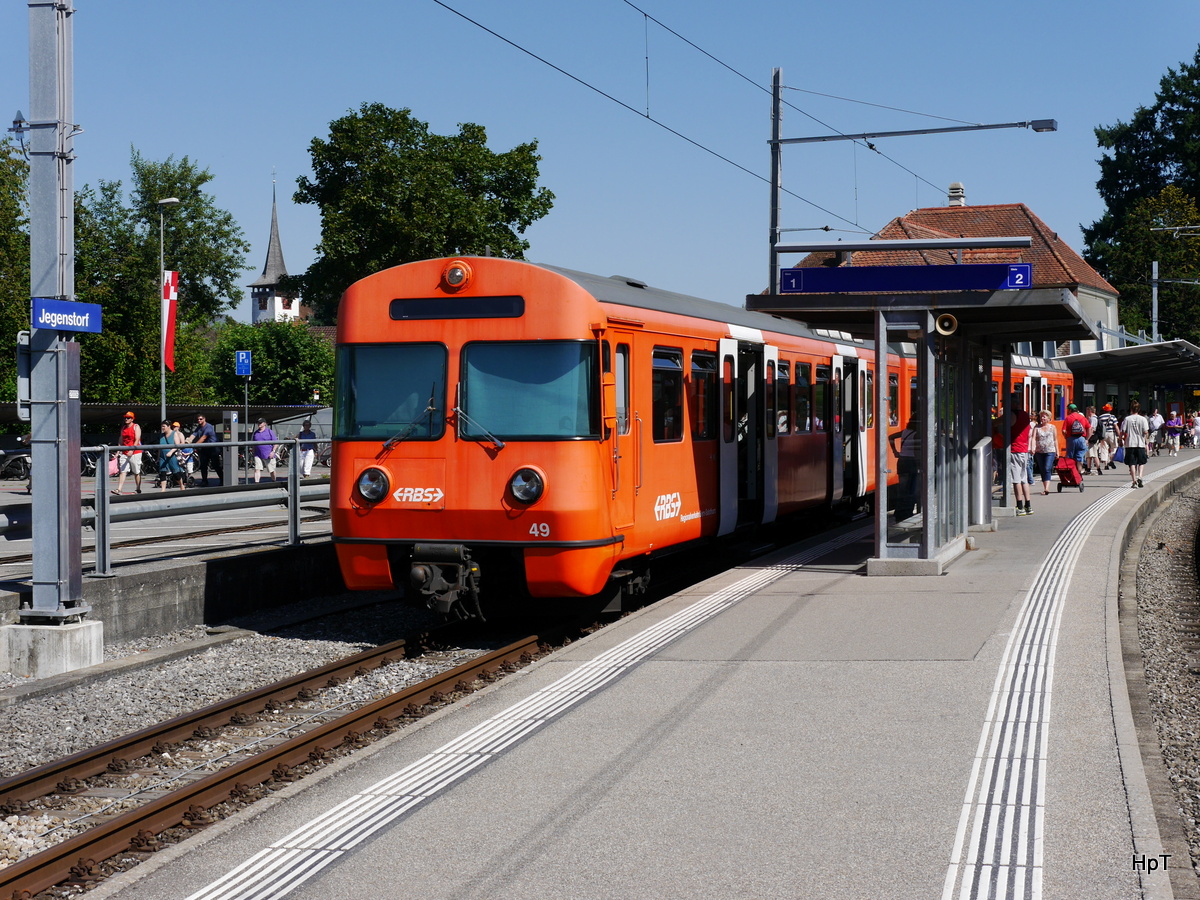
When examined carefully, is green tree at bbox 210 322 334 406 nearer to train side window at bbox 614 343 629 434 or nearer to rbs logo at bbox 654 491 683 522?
rbs logo at bbox 654 491 683 522

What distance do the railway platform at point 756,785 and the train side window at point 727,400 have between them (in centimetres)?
363

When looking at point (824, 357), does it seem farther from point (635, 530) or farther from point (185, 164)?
point (185, 164)

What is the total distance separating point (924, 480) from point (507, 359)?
4.76 m

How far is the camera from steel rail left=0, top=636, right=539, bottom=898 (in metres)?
5.44

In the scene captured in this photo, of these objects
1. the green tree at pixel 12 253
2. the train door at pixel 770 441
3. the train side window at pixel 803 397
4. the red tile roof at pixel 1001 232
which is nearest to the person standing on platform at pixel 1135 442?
the train side window at pixel 803 397

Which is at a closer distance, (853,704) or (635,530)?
(853,704)

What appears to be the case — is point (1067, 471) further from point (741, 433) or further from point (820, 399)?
point (741, 433)

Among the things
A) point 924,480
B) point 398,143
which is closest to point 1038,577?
point 924,480

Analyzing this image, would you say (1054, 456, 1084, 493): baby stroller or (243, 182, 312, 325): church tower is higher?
(243, 182, 312, 325): church tower

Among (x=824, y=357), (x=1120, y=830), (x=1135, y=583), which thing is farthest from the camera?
(x=824, y=357)

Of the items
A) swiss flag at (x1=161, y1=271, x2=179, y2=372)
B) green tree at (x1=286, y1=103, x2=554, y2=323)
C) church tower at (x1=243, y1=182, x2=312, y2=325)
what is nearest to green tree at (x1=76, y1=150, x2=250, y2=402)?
green tree at (x1=286, y1=103, x2=554, y2=323)

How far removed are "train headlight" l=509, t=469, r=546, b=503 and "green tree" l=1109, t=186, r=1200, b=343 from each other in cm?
6218

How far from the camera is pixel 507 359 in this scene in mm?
10414

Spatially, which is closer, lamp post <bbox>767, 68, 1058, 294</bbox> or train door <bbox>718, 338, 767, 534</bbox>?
train door <bbox>718, 338, 767, 534</bbox>
